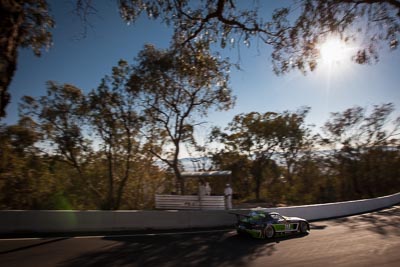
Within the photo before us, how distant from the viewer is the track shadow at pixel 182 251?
30.4 ft

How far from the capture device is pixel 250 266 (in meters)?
9.09

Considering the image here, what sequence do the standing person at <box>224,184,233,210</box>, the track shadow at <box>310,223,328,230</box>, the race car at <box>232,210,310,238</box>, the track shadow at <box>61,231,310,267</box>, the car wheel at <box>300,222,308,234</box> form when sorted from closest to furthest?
the track shadow at <box>61,231,310,267</box>
the race car at <box>232,210,310,238</box>
the car wheel at <box>300,222,308,234</box>
the track shadow at <box>310,223,328,230</box>
the standing person at <box>224,184,233,210</box>

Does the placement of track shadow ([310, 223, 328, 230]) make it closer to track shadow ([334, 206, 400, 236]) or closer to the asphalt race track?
track shadow ([334, 206, 400, 236])

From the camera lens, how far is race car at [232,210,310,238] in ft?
43.7

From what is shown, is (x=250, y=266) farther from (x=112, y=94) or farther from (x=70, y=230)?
(x=112, y=94)

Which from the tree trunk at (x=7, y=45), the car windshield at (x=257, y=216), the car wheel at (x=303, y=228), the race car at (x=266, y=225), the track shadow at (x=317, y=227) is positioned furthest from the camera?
the track shadow at (x=317, y=227)

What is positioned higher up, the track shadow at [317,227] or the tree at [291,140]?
the tree at [291,140]

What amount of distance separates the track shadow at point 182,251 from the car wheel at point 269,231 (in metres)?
0.30

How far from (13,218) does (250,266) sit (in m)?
9.50

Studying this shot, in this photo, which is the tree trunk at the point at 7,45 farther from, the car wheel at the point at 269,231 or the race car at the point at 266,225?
the car wheel at the point at 269,231

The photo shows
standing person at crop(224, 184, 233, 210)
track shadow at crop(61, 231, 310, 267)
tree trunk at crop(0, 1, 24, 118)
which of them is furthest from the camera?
standing person at crop(224, 184, 233, 210)

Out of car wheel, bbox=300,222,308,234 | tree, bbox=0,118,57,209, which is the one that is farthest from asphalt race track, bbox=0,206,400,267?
tree, bbox=0,118,57,209

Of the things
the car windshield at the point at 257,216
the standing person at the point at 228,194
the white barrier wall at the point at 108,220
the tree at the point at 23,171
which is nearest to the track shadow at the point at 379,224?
the white barrier wall at the point at 108,220

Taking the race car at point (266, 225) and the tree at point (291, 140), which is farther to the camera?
the tree at point (291, 140)
